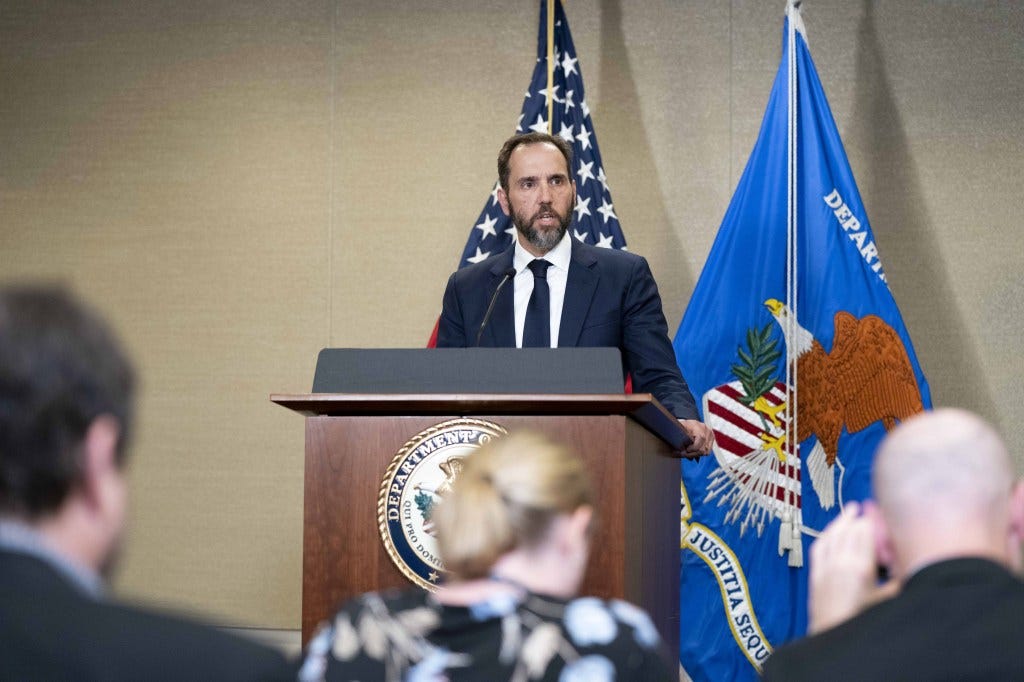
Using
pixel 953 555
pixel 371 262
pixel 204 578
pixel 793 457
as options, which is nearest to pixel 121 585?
pixel 204 578

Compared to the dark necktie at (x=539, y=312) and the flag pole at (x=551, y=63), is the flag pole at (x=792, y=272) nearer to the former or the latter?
the flag pole at (x=551, y=63)

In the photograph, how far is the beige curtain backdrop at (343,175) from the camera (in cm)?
515

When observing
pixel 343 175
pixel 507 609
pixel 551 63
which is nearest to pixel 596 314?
pixel 551 63

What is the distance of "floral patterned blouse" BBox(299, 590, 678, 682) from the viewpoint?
4.79 feet

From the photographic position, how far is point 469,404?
8.27ft

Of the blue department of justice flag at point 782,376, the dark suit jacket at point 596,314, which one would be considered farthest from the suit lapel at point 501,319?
the blue department of justice flag at point 782,376

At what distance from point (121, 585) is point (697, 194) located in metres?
3.21

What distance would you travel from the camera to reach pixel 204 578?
562 centimetres

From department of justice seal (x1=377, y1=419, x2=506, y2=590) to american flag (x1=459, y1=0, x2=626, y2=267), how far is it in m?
2.50

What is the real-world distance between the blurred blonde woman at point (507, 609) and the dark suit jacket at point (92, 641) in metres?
0.59

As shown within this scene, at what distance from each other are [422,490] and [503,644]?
3.43 ft

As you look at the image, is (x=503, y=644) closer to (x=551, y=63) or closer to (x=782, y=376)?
(x=782, y=376)

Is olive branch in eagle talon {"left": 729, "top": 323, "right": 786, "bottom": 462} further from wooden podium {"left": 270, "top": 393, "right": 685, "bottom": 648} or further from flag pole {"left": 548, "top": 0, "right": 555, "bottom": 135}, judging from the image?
wooden podium {"left": 270, "top": 393, "right": 685, "bottom": 648}

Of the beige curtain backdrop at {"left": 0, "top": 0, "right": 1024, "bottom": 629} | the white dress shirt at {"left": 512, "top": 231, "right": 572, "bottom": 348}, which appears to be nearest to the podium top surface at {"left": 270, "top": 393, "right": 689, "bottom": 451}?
the white dress shirt at {"left": 512, "top": 231, "right": 572, "bottom": 348}
